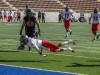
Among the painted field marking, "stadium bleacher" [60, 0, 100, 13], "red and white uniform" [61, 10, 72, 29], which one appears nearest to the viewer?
the painted field marking

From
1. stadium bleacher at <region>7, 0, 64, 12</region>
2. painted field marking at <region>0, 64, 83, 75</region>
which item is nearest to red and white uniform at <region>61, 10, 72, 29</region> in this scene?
painted field marking at <region>0, 64, 83, 75</region>

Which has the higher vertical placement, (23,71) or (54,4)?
(54,4)

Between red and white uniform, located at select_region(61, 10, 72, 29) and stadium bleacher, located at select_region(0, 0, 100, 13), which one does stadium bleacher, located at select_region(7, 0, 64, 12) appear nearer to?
stadium bleacher, located at select_region(0, 0, 100, 13)

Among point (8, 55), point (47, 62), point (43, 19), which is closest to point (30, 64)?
point (47, 62)

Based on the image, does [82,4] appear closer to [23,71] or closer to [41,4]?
[41,4]

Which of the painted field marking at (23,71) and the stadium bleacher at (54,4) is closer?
the painted field marking at (23,71)

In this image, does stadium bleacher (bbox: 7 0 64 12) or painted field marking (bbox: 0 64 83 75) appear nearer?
painted field marking (bbox: 0 64 83 75)

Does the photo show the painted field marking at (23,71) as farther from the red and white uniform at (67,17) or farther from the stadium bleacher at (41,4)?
the stadium bleacher at (41,4)

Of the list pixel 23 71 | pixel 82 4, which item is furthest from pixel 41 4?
pixel 23 71

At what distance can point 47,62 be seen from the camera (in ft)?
38.4

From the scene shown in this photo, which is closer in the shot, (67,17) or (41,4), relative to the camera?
(67,17)

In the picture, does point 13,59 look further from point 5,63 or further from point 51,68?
point 51,68

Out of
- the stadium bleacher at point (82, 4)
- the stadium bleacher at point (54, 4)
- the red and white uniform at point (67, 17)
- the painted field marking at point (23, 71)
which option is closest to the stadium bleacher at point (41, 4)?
the stadium bleacher at point (54, 4)

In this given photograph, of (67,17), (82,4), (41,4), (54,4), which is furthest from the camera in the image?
(82,4)
